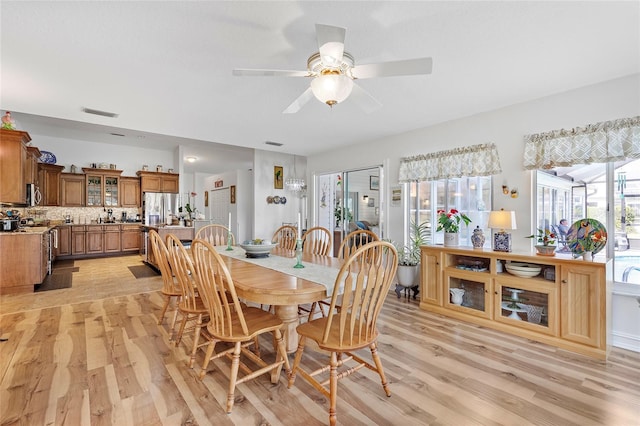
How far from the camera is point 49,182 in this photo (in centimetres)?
671

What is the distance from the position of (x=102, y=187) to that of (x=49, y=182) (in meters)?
0.96

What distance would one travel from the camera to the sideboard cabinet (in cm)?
250

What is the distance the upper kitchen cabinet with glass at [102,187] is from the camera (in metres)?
7.19

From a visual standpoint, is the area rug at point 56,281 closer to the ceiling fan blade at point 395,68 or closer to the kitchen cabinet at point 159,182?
the kitchen cabinet at point 159,182

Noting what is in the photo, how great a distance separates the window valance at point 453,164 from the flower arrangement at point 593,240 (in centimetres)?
114

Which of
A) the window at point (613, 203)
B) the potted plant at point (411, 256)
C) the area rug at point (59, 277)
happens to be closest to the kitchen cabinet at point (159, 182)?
the area rug at point (59, 277)

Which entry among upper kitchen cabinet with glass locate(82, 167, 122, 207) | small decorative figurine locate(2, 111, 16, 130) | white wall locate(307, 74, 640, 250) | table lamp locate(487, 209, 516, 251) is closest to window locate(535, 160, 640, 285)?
white wall locate(307, 74, 640, 250)

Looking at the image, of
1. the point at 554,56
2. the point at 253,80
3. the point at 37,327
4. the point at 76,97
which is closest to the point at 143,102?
the point at 76,97

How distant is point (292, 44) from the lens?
2.21 metres

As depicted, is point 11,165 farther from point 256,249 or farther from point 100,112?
point 256,249

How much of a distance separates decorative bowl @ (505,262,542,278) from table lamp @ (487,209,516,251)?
0.19m

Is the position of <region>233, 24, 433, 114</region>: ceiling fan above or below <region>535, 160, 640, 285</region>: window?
above

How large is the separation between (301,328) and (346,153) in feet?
13.7

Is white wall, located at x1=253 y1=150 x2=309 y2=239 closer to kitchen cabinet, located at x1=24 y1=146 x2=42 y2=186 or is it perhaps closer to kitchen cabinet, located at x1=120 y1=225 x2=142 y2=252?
kitchen cabinet, located at x1=120 y1=225 x2=142 y2=252
